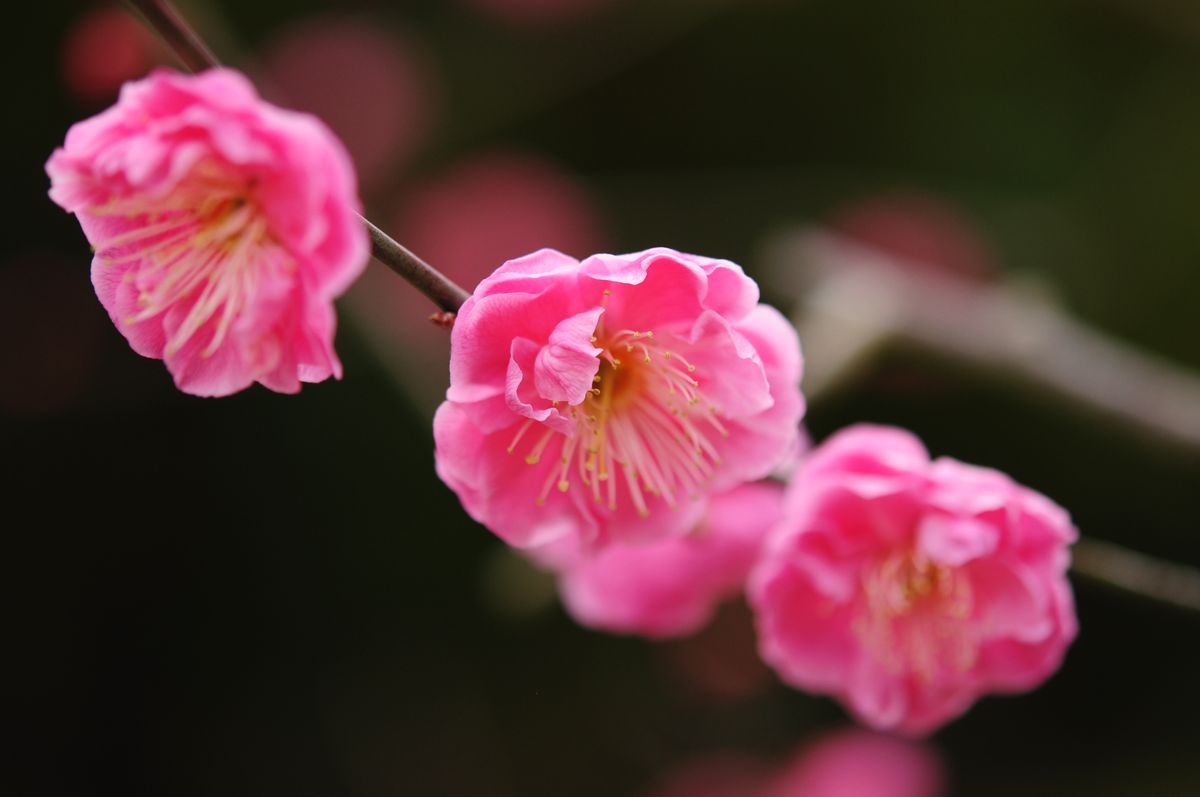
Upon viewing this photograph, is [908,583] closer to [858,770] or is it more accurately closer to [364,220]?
[364,220]

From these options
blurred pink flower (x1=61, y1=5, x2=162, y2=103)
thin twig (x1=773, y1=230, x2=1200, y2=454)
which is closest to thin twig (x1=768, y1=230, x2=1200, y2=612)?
thin twig (x1=773, y1=230, x2=1200, y2=454)

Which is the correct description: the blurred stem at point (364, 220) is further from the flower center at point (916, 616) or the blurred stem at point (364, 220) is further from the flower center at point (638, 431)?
the flower center at point (916, 616)

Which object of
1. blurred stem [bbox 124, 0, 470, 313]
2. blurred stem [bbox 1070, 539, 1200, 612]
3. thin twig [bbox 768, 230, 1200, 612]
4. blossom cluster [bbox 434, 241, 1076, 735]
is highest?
blurred stem [bbox 124, 0, 470, 313]

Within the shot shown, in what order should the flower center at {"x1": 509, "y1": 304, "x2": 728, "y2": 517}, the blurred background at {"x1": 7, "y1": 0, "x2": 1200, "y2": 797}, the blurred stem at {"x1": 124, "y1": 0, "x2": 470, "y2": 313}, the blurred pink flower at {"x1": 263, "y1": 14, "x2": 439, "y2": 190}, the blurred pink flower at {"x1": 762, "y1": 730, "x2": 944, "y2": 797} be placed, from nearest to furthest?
1. the blurred stem at {"x1": 124, "y1": 0, "x2": 470, "y2": 313}
2. the flower center at {"x1": 509, "y1": 304, "x2": 728, "y2": 517}
3. the blurred background at {"x1": 7, "y1": 0, "x2": 1200, "y2": 797}
4. the blurred pink flower at {"x1": 762, "y1": 730, "x2": 944, "y2": 797}
5. the blurred pink flower at {"x1": 263, "y1": 14, "x2": 439, "y2": 190}

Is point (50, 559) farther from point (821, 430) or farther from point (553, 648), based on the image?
point (821, 430)

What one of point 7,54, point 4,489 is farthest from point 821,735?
point 7,54

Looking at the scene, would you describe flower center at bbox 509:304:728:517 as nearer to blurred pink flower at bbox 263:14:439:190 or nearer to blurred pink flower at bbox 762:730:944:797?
blurred pink flower at bbox 762:730:944:797
